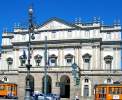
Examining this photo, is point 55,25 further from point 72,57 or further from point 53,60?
point 72,57

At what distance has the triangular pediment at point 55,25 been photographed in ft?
284

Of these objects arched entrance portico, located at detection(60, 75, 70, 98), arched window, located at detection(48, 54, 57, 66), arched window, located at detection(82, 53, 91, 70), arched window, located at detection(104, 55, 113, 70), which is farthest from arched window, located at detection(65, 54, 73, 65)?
arched window, located at detection(104, 55, 113, 70)

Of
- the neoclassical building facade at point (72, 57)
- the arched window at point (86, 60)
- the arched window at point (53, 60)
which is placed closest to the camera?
the neoclassical building facade at point (72, 57)

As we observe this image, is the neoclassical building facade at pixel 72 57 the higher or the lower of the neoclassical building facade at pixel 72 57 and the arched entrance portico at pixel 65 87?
the higher

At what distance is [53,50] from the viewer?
86438 mm

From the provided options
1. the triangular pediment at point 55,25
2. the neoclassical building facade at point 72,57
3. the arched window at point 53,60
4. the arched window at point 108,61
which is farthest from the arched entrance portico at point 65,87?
the triangular pediment at point 55,25

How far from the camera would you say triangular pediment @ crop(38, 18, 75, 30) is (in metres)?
86.5

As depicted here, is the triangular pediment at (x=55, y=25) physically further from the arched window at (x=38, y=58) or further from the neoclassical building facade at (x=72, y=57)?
the arched window at (x=38, y=58)

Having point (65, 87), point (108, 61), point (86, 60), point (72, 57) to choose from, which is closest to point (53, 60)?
point (72, 57)

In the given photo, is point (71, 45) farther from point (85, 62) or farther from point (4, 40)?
point (4, 40)

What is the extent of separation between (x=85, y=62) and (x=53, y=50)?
21.6ft

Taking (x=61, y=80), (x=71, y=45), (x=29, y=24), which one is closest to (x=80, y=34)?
(x=71, y=45)

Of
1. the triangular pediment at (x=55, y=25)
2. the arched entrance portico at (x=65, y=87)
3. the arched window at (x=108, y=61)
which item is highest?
the triangular pediment at (x=55, y=25)

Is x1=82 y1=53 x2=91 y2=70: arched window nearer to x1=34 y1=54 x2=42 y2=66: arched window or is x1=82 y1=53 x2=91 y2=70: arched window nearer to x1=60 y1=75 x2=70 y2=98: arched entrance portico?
x1=60 y1=75 x2=70 y2=98: arched entrance portico
